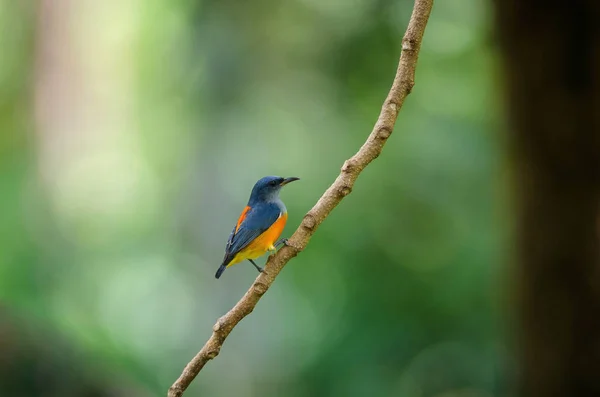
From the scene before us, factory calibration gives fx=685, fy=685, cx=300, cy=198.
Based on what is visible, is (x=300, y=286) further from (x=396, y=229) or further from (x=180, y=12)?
(x=180, y=12)

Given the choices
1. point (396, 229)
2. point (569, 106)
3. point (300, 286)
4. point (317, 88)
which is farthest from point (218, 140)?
point (569, 106)

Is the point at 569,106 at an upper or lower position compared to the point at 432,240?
lower

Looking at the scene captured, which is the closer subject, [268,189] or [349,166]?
[349,166]

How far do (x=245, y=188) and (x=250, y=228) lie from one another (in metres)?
12.7

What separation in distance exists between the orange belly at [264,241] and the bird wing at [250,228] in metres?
0.01

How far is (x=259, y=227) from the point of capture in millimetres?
2797

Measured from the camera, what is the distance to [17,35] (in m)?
16.3

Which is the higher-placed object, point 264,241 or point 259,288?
point 264,241

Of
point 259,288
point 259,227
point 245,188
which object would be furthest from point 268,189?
point 245,188

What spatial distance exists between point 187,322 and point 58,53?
282 inches

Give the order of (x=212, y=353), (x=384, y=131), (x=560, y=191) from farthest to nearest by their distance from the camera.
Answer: (x=560, y=191)
(x=384, y=131)
(x=212, y=353)

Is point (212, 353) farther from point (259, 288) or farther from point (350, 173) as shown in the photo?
point (350, 173)

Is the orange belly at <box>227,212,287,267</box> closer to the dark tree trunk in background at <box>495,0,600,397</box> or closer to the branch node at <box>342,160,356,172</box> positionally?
the branch node at <box>342,160,356,172</box>

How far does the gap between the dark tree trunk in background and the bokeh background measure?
621 centimetres
